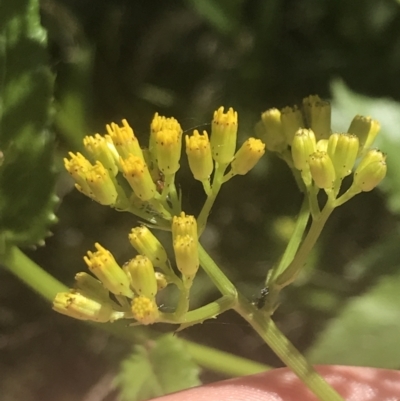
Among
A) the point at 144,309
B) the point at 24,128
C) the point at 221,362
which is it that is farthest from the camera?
the point at 221,362

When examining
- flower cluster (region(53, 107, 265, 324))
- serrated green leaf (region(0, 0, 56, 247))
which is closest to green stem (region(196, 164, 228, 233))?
flower cluster (region(53, 107, 265, 324))

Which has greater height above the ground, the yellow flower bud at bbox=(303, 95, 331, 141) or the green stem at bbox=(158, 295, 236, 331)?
the yellow flower bud at bbox=(303, 95, 331, 141)

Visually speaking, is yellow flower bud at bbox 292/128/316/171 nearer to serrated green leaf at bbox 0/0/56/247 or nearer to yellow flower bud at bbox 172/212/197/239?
yellow flower bud at bbox 172/212/197/239

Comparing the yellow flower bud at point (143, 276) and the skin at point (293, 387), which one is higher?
the yellow flower bud at point (143, 276)

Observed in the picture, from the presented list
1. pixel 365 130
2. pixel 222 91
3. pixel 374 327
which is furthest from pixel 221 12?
pixel 374 327

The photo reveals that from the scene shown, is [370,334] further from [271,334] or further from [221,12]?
[221,12]

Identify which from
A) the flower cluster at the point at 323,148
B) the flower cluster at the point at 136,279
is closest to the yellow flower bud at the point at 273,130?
the flower cluster at the point at 323,148

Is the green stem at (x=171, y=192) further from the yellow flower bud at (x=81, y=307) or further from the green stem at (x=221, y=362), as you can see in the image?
the green stem at (x=221, y=362)
